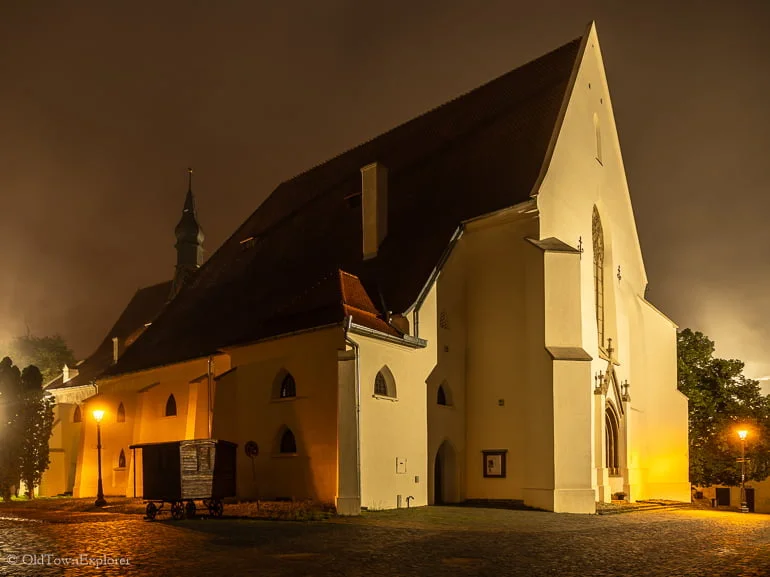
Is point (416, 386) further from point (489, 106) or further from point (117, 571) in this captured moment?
point (117, 571)

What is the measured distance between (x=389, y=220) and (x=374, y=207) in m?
0.78

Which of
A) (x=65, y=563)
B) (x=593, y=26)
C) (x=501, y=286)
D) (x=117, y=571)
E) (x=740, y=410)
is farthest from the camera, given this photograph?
(x=740, y=410)

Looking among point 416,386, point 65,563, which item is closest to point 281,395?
point 416,386

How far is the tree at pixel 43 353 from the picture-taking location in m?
61.7

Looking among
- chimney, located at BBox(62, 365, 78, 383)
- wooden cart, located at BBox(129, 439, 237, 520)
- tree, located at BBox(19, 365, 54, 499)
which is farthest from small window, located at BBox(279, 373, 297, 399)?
chimney, located at BBox(62, 365, 78, 383)

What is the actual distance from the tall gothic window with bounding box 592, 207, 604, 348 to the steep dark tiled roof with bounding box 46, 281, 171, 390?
99.4 ft

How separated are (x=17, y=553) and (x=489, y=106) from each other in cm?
2207

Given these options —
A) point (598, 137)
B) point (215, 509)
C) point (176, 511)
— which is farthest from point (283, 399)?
point (598, 137)

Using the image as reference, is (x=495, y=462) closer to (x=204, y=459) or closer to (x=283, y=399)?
(x=283, y=399)

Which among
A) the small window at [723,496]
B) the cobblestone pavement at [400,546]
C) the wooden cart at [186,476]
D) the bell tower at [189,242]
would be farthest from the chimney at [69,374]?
the small window at [723,496]

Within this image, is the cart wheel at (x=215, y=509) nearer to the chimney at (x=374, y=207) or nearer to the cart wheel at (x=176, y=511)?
the cart wheel at (x=176, y=511)

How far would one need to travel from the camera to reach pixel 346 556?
39.7 ft

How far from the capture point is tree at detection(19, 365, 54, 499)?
3584 centimetres

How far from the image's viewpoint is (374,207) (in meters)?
27.5
